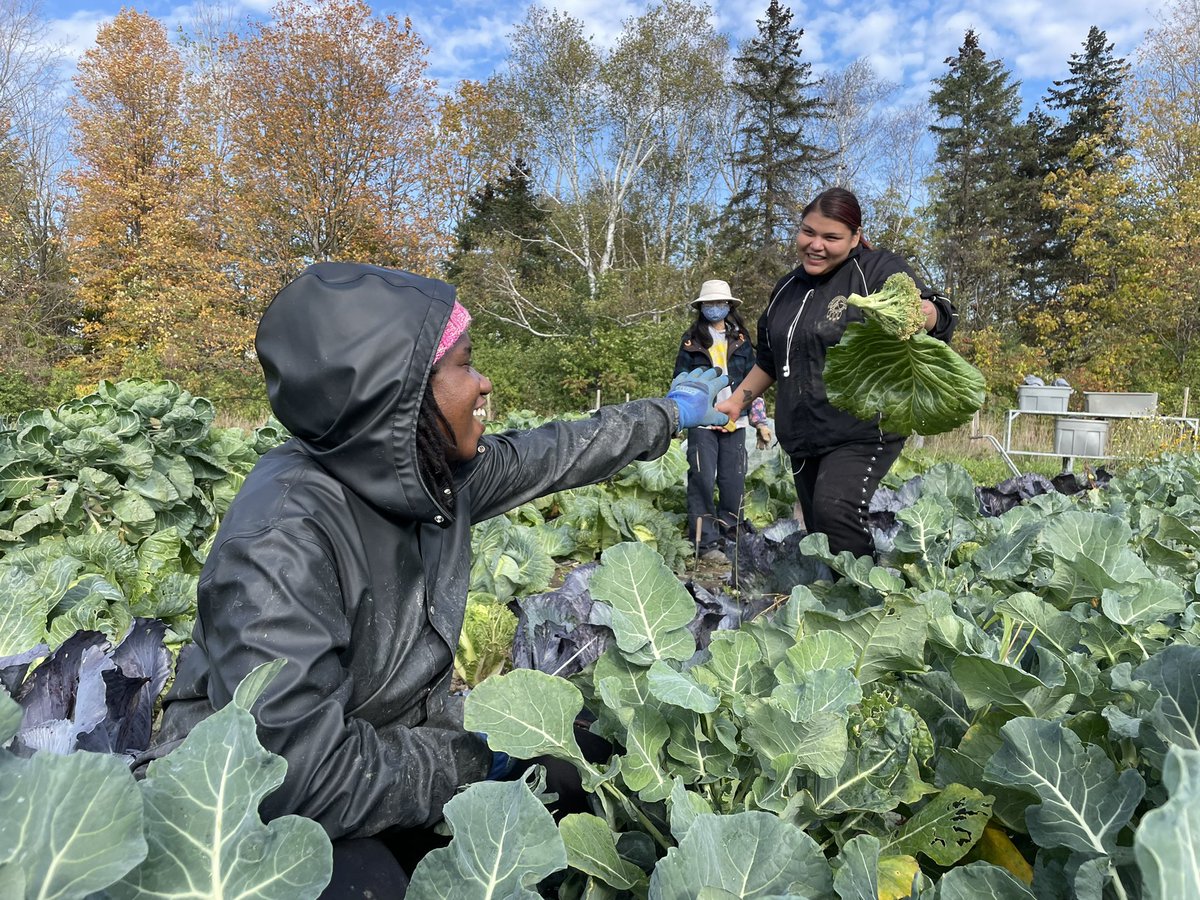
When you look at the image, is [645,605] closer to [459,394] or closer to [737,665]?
[737,665]

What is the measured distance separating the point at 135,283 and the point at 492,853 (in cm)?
2548

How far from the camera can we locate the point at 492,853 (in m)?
0.85

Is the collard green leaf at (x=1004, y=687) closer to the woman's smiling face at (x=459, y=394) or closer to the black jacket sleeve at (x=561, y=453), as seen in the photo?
the woman's smiling face at (x=459, y=394)

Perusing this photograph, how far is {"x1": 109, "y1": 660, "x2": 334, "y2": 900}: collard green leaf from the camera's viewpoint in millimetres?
774

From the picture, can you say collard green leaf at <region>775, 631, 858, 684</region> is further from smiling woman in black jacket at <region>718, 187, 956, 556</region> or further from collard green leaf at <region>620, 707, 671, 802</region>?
smiling woman in black jacket at <region>718, 187, 956, 556</region>

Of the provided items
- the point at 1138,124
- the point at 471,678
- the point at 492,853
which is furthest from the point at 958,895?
the point at 1138,124

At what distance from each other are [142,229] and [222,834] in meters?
27.3

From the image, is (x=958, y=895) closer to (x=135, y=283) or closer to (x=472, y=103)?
(x=135, y=283)

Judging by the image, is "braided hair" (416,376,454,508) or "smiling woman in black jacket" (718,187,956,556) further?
"smiling woman in black jacket" (718,187,956,556)

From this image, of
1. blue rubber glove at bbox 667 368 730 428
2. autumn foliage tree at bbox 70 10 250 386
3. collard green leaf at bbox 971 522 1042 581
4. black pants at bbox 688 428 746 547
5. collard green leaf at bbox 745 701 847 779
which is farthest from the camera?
autumn foliage tree at bbox 70 10 250 386

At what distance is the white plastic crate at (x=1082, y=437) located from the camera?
11.9 meters

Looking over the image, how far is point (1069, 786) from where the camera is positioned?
955 millimetres

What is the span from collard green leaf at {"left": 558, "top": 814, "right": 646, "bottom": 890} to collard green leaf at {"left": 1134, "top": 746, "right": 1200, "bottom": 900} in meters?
0.73

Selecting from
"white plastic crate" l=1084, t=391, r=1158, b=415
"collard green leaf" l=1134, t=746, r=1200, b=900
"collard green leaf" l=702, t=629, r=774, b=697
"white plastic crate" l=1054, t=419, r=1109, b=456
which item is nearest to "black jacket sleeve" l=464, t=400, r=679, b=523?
"collard green leaf" l=702, t=629, r=774, b=697
